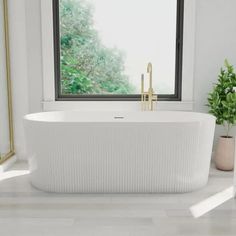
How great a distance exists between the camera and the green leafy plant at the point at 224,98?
3256 millimetres

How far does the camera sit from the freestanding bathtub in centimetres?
255

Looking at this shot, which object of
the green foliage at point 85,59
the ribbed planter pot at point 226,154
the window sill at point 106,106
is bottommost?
the ribbed planter pot at point 226,154

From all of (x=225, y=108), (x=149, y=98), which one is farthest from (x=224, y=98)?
(x=149, y=98)

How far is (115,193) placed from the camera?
2.66 m

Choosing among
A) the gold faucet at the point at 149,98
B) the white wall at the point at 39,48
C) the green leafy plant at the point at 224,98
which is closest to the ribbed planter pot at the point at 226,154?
the green leafy plant at the point at 224,98

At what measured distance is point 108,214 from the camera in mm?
2266

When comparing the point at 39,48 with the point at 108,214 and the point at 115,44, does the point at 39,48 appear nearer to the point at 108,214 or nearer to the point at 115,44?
the point at 115,44

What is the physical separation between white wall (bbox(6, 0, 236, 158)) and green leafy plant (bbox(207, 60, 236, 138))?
0.79 ft

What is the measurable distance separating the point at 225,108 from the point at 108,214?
1716 mm

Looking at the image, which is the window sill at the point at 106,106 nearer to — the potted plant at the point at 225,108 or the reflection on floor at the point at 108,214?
the potted plant at the point at 225,108

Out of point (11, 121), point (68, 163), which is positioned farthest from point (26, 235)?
point (11, 121)

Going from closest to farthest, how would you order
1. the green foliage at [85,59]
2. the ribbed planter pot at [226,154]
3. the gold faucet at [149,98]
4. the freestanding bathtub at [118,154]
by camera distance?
the freestanding bathtub at [118,154]
the ribbed planter pot at [226,154]
the gold faucet at [149,98]
the green foliage at [85,59]

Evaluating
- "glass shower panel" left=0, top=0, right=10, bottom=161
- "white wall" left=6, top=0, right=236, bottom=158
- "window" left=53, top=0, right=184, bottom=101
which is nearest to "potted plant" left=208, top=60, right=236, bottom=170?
"white wall" left=6, top=0, right=236, bottom=158

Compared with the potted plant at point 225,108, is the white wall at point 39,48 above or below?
above
